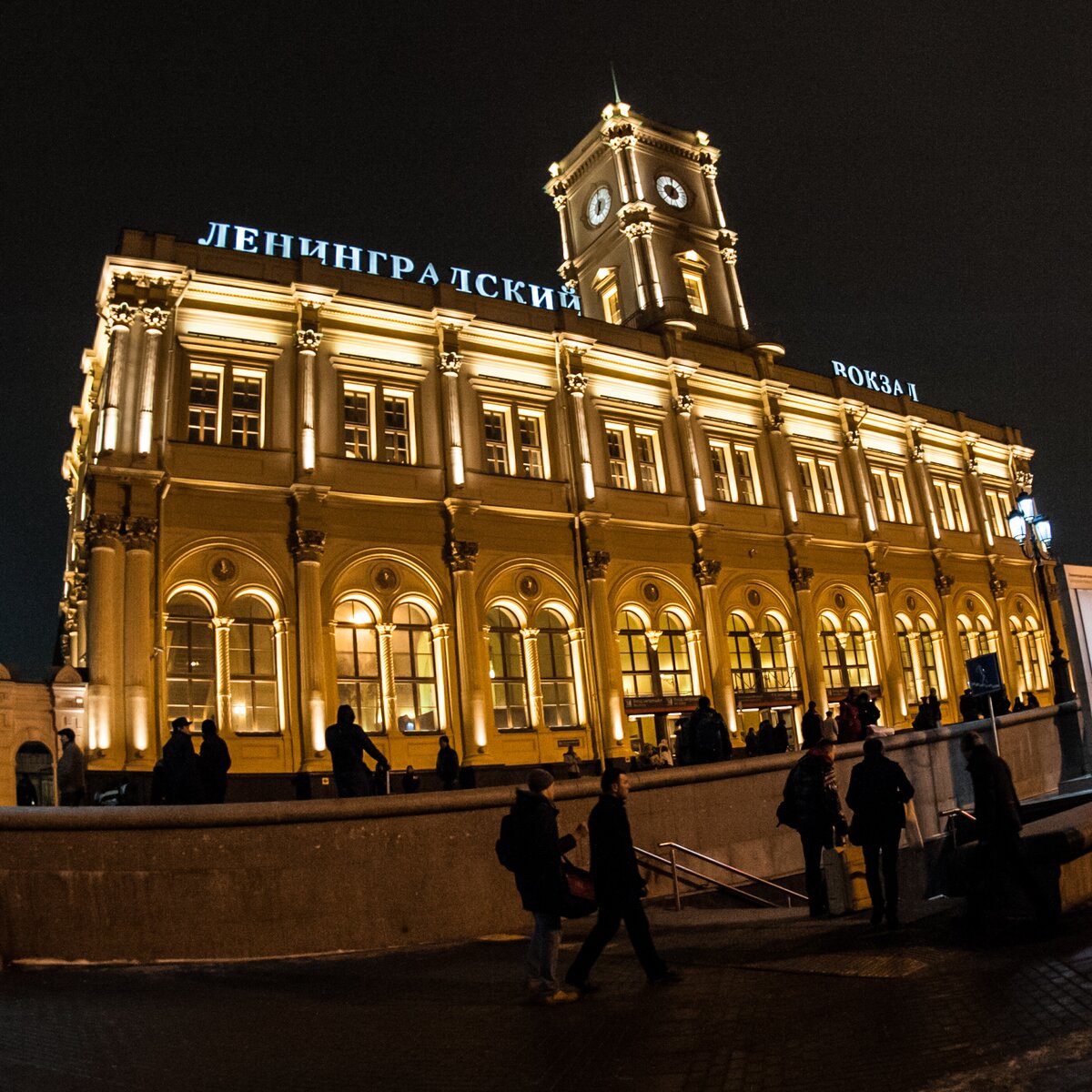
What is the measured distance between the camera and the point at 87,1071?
547 cm

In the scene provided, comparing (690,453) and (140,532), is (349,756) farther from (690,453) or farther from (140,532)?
(690,453)

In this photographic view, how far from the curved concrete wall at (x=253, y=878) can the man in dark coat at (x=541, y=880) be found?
11.7 feet

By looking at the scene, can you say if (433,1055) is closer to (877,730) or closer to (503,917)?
(503,917)

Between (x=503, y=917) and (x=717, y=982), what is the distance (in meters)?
4.46

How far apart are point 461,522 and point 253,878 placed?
16.8 m

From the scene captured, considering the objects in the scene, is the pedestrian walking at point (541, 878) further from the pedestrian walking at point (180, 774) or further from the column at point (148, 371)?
the column at point (148, 371)

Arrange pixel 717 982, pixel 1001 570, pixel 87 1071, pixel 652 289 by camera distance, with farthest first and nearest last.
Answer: pixel 1001 570, pixel 652 289, pixel 717 982, pixel 87 1071

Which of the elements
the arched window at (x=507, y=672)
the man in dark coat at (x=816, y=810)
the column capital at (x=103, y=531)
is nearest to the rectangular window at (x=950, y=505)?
the arched window at (x=507, y=672)

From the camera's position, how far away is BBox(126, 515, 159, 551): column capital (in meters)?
22.1

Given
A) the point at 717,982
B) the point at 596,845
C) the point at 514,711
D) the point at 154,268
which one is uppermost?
the point at 154,268

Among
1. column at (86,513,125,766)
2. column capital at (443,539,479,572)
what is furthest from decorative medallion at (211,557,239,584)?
column capital at (443,539,479,572)

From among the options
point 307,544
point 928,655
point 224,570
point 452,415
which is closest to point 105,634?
point 224,570

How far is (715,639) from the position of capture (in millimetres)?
29641

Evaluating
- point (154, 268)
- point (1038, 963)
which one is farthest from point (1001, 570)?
point (1038, 963)
